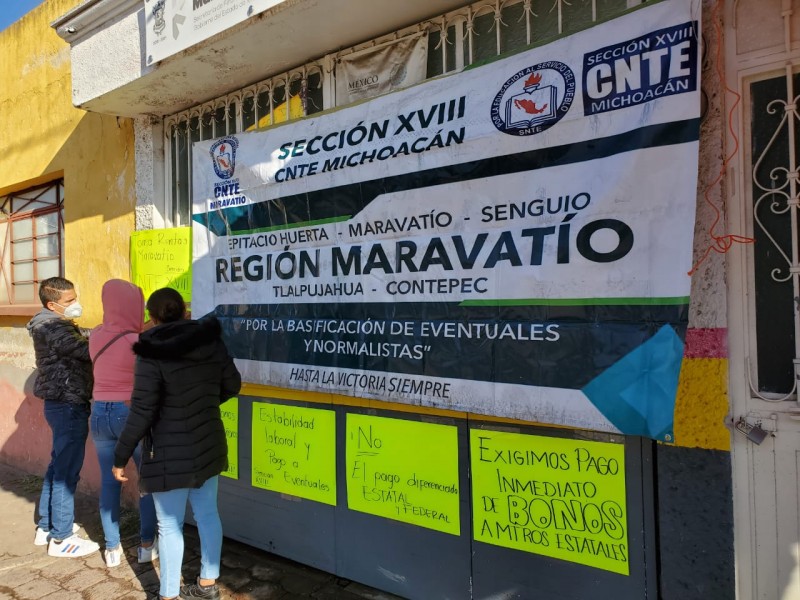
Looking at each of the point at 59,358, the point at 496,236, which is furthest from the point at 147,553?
the point at 496,236

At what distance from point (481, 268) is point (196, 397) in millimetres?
1543

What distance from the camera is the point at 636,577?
2.23 meters

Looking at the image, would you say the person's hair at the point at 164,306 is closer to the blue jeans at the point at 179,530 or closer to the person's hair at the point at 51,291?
the blue jeans at the point at 179,530

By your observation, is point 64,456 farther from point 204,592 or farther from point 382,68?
point 382,68

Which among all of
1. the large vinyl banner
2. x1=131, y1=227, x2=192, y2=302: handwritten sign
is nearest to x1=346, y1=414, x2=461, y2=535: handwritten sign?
the large vinyl banner

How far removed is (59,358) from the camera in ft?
11.9

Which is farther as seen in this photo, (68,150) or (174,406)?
(68,150)

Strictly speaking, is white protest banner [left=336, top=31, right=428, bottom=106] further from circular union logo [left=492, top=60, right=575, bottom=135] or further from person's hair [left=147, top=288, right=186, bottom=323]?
person's hair [left=147, top=288, right=186, bottom=323]

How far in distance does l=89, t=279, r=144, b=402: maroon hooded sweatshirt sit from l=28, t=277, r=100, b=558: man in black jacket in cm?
56

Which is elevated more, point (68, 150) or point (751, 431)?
point (68, 150)

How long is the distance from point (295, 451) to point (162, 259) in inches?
74.0

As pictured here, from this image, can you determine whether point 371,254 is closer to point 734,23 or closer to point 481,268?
point 481,268

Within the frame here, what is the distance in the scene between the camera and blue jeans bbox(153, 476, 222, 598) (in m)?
2.64

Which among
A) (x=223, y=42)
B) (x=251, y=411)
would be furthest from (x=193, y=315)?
(x=223, y=42)
